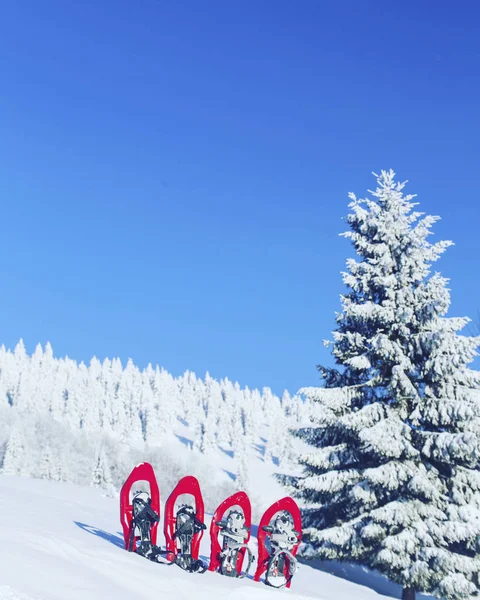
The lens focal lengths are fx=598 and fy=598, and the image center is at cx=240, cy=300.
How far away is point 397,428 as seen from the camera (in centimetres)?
1554

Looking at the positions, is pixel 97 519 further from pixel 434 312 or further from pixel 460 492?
pixel 434 312

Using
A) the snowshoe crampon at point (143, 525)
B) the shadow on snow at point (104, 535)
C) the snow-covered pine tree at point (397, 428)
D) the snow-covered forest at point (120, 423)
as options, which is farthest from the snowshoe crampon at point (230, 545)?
the snow-covered forest at point (120, 423)

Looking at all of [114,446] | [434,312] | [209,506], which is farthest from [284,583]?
[114,446]

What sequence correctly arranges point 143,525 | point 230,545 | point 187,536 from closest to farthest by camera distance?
point 187,536
point 143,525
point 230,545

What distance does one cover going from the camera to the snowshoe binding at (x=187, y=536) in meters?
11.0

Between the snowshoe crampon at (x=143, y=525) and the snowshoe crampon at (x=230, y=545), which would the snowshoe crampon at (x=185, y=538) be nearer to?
the snowshoe crampon at (x=143, y=525)

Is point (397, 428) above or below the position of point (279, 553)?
above

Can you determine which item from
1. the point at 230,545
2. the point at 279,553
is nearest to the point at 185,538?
the point at 230,545

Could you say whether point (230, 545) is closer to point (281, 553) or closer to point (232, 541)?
point (232, 541)

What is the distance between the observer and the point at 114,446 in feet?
424

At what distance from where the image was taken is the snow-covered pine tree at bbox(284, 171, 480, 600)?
15.1 m

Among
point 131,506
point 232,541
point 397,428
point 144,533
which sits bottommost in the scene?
point 144,533

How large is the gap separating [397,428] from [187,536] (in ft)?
22.0

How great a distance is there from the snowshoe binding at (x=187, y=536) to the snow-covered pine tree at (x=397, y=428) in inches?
213
